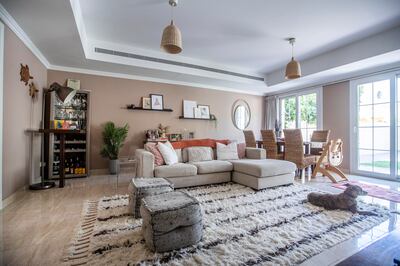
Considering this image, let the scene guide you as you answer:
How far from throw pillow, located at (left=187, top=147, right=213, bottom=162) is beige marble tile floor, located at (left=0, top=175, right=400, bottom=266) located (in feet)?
4.08

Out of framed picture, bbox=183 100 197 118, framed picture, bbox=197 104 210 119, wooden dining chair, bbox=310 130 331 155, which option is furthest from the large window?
framed picture, bbox=183 100 197 118

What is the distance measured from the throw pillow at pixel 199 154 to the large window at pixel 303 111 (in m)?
3.43

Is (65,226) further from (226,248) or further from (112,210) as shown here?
(226,248)

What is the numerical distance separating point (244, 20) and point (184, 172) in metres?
2.57

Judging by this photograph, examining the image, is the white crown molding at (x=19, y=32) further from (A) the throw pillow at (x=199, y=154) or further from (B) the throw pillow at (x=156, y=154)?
(A) the throw pillow at (x=199, y=154)

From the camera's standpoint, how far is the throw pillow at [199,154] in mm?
3637

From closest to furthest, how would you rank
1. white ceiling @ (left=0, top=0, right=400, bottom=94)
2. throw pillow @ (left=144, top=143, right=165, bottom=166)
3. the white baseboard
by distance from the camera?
the white baseboard, white ceiling @ (left=0, top=0, right=400, bottom=94), throw pillow @ (left=144, top=143, right=165, bottom=166)

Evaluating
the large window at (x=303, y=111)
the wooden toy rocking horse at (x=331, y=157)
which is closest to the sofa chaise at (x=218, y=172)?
the wooden toy rocking horse at (x=331, y=157)

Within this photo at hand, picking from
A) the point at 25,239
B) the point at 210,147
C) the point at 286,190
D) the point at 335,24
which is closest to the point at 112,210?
the point at 25,239

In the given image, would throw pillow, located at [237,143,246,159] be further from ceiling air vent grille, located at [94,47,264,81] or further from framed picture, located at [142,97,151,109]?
framed picture, located at [142,97,151,109]

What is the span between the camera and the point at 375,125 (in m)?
4.28

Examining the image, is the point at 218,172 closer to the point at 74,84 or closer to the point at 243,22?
the point at 243,22

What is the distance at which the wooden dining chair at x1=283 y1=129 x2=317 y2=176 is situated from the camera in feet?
12.5

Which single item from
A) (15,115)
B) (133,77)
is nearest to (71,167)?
(15,115)
